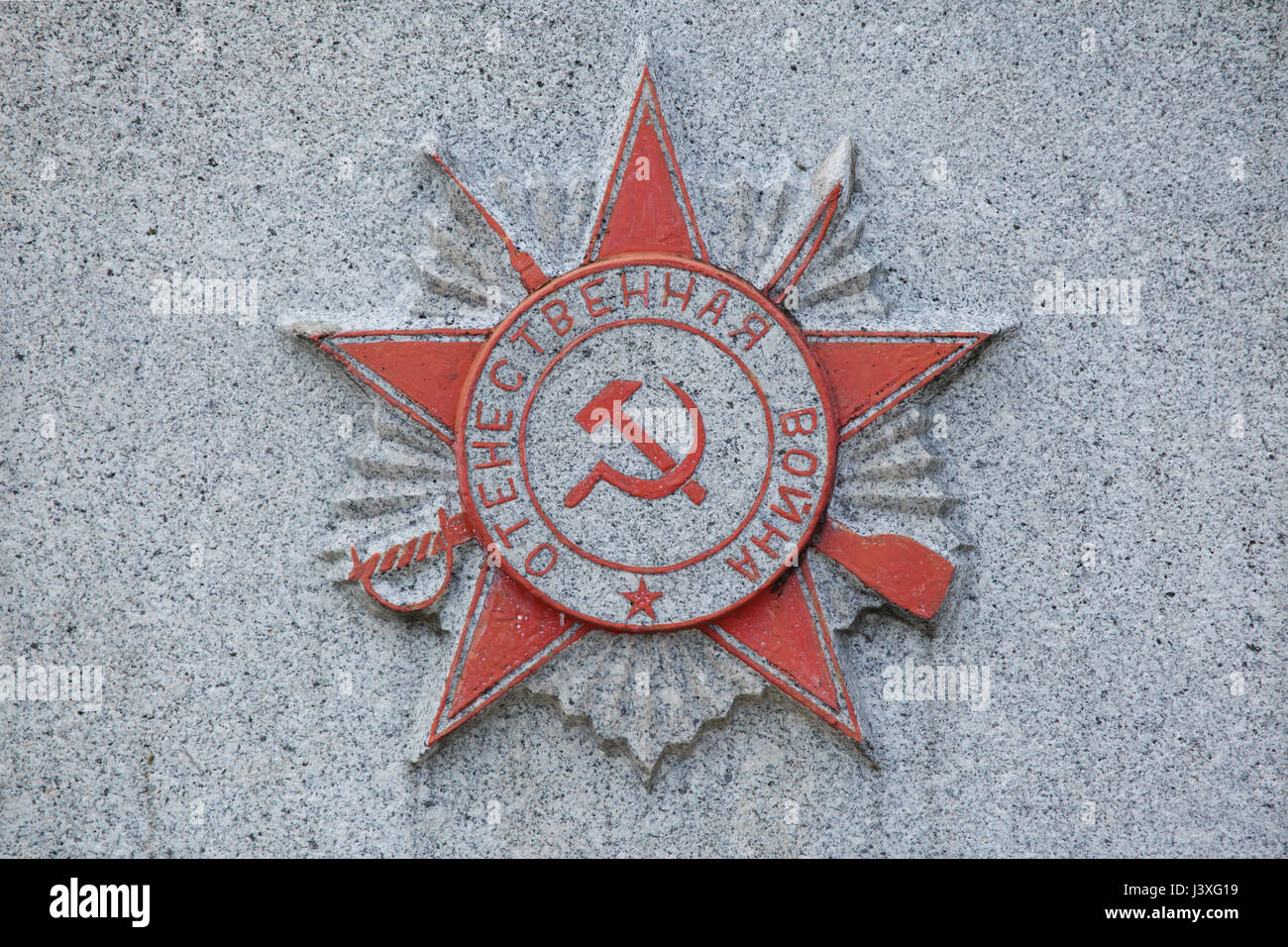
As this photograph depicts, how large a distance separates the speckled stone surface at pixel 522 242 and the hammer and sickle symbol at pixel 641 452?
522mm

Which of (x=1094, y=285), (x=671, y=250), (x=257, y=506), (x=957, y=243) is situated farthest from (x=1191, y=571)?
(x=257, y=506)

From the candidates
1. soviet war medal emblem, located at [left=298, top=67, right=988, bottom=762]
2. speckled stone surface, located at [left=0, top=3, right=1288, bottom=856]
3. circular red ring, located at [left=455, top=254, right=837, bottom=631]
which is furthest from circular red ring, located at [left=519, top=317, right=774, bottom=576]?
speckled stone surface, located at [left=0, top=3, right=1288, bottom=856]

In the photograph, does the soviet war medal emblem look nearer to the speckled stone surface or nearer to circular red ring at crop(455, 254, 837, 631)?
circular red ring at crop(455, 254, 837, 631)

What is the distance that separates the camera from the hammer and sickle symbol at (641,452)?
2.81m

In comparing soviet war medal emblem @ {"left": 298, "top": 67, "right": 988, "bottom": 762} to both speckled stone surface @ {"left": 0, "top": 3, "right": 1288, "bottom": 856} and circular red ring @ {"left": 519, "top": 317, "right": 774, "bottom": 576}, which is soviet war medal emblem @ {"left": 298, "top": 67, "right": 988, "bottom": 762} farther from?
speckled stone surface @ {"left": 0, "top": 3, "right": 1288, "bottom": 856}

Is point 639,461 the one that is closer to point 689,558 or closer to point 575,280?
point 689,558

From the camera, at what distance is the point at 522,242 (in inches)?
112

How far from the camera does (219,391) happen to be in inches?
113

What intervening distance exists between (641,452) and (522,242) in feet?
1.90

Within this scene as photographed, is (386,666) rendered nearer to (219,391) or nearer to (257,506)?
(257,506)

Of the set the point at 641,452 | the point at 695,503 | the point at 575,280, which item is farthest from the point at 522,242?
the point at 695,503

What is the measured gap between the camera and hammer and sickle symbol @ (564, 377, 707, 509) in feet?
9.23

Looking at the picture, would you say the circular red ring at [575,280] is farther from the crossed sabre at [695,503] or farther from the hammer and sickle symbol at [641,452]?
the hammer and sickle symbol at [641,452]

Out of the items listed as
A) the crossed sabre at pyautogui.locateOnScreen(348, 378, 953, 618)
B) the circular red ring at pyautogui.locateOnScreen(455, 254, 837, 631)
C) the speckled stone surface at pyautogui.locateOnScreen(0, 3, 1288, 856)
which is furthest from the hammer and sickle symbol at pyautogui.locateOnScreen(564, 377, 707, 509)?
the speckled stone surface at pyautogui.locateOnScreen(0, 3, 1288, 856)
